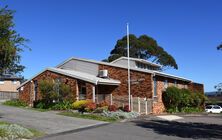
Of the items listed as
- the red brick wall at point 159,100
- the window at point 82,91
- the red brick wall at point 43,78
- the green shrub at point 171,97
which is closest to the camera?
the red brick wall at point 43,78

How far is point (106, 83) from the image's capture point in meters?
32.4

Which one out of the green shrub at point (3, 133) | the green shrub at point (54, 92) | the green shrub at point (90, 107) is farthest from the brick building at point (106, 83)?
the green shrub at point (3, 133)

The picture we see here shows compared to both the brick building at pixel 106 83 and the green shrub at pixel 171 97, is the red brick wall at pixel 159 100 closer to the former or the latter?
the brick building at pixel 106 83

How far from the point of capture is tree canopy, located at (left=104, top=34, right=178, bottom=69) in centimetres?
6669

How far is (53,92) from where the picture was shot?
99.5 feet

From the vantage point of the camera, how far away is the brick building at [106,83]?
105 feet

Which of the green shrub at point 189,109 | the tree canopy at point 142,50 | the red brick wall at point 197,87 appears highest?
the tree canopy at point 142,50

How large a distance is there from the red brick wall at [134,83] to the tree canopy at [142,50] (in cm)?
3071

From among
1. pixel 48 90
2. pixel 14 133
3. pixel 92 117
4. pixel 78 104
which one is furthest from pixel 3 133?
pixel 48 90

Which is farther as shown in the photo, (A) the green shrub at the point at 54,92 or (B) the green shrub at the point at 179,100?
(B) the green shrub at the point at 179,100

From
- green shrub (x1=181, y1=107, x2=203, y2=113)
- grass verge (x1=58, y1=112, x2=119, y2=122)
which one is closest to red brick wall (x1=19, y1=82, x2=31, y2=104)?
grass verge (x1=58, y1=112, x2=119, y2=122)

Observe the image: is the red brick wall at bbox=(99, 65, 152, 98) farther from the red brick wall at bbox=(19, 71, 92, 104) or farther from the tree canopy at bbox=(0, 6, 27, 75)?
the tree canopy at bbox=(0, 6, 27, 75)

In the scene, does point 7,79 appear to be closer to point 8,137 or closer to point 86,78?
point 86,78

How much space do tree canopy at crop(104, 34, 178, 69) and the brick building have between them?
95.9ft
